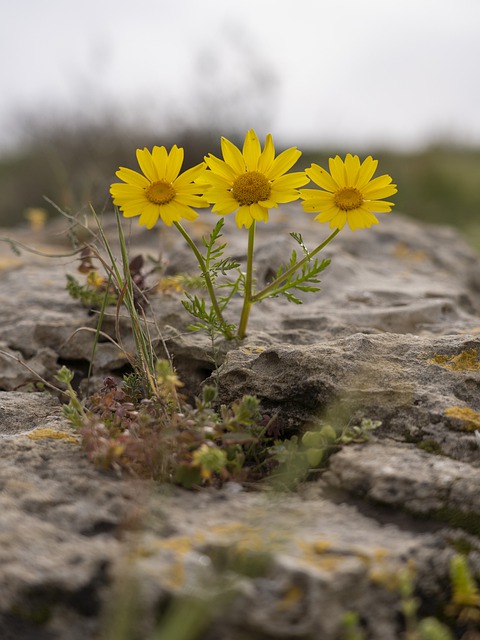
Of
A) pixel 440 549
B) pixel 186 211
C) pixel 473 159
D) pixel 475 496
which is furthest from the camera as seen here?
pixel 473 159

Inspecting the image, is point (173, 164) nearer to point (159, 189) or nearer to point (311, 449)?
point (159, 189)

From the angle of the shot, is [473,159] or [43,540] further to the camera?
[473,159]

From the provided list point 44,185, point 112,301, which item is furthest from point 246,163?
point 44,185

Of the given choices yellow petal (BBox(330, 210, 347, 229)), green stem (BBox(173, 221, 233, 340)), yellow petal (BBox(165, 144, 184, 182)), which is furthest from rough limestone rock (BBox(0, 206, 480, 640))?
yellow petal (BBox(165, 144, 184, 182))

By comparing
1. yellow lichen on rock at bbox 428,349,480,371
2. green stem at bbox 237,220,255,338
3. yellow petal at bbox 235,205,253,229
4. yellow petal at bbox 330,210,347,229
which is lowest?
yellow lichen on rock at bbox 428,349,480,371

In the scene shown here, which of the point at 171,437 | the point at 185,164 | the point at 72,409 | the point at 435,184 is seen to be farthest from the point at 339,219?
the point at 435,184

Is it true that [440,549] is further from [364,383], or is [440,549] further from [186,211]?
[186,211]

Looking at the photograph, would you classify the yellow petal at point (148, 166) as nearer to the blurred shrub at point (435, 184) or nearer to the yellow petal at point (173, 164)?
the yellow petal at point (173, 164)

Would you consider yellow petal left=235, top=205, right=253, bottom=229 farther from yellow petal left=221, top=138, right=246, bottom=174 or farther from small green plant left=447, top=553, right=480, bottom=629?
small green plant left=447, top=553, right=480, bottom=629
